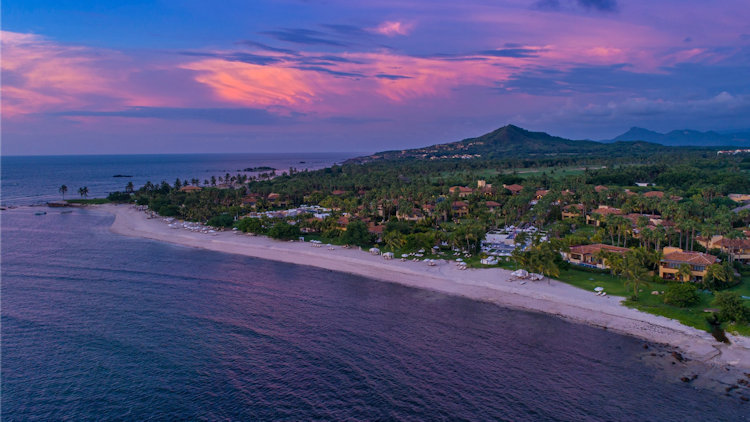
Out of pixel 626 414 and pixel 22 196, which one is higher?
pixel 22 196

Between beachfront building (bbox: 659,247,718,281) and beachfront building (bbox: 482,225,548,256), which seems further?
beachfront building (bbox: 482,225,548,256)

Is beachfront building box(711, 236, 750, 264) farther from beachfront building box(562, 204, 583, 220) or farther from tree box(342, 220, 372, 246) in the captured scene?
tree box(342, 220, 372, 246)

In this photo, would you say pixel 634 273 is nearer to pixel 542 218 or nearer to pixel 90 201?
pixel 542 218

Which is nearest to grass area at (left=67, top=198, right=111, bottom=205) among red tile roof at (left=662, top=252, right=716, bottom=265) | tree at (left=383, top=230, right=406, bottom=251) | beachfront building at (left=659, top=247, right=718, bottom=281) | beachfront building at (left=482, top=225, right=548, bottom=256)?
tree at (left=383, top=230, right=406, bottom=251)

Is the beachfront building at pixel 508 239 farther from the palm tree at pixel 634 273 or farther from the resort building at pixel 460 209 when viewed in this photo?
the palm tree at pixel 634 273

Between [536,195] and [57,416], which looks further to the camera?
[536,195]

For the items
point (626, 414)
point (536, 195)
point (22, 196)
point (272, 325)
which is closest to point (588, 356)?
point (626, 414)

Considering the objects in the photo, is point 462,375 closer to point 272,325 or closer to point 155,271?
point 272,325
